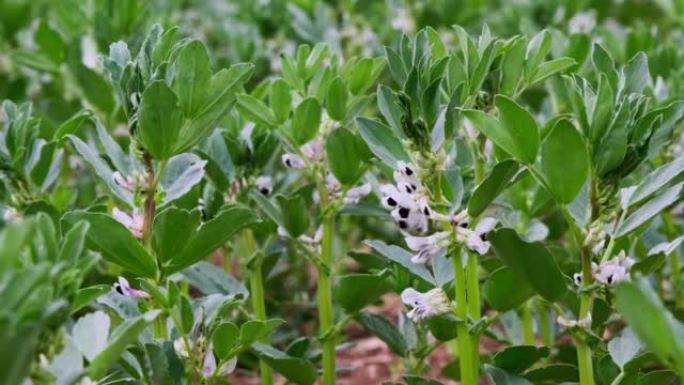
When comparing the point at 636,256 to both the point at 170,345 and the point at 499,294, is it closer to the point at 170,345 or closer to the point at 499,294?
the point at 499,294

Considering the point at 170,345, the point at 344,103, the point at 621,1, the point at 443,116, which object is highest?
the point at 621,1

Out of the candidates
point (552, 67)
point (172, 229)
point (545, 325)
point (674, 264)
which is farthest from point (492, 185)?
point (674, 264)

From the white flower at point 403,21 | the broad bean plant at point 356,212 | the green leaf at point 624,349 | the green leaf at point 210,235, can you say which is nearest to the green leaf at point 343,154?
the broad bean plant at point 356,212

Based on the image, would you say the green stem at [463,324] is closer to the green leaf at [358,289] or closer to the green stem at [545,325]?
the green leaf at [358,289]

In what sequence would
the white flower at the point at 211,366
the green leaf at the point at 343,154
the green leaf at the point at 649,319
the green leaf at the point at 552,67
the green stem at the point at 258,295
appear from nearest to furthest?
the green leaf at the point at 649,319 < the white flower at the point at 211,366 < the green leaf at the point at 552,67 < the green leaf at the point at 343,154 < the green stem at the point at 258,295

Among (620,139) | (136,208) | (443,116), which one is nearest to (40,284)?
(136,208)
